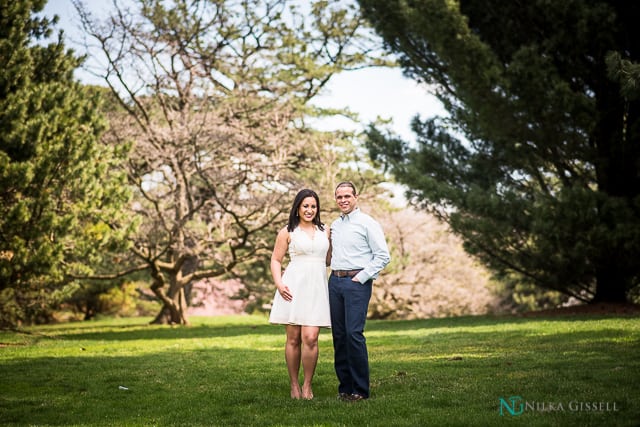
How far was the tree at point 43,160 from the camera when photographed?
11.6 m

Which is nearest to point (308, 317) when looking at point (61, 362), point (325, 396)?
point (325, 396)

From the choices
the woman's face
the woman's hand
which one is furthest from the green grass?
the woman's face

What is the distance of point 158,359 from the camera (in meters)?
9.34

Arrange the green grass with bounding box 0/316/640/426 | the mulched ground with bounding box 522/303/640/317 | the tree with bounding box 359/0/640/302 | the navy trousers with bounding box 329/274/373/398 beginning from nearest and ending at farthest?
1. the green grass with bounding box 0/316/640/426
2. the navy trousers with bounding box 329/274/373/398
3. the tree with bounding box 359/0/640/302
4. the mulched ground with bounding box 522/303/640/317

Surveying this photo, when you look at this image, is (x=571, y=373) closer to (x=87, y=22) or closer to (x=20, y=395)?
(x=20, y=395)

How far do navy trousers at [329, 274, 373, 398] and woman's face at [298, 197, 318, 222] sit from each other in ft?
1.96

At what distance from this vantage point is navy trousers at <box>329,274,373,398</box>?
5.49 metres

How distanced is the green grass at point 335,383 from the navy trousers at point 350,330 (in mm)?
215

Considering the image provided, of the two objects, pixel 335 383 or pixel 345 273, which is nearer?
pixel 345 273

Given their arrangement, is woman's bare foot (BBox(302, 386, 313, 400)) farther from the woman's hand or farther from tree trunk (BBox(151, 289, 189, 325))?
tree trunk (BBox(151, 289, 189, 325))

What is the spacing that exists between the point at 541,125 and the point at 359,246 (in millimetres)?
9680

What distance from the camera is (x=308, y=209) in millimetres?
5754

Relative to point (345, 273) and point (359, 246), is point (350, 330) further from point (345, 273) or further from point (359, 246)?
point (359, 246)

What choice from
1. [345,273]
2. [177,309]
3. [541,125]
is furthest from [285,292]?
[177,309]
